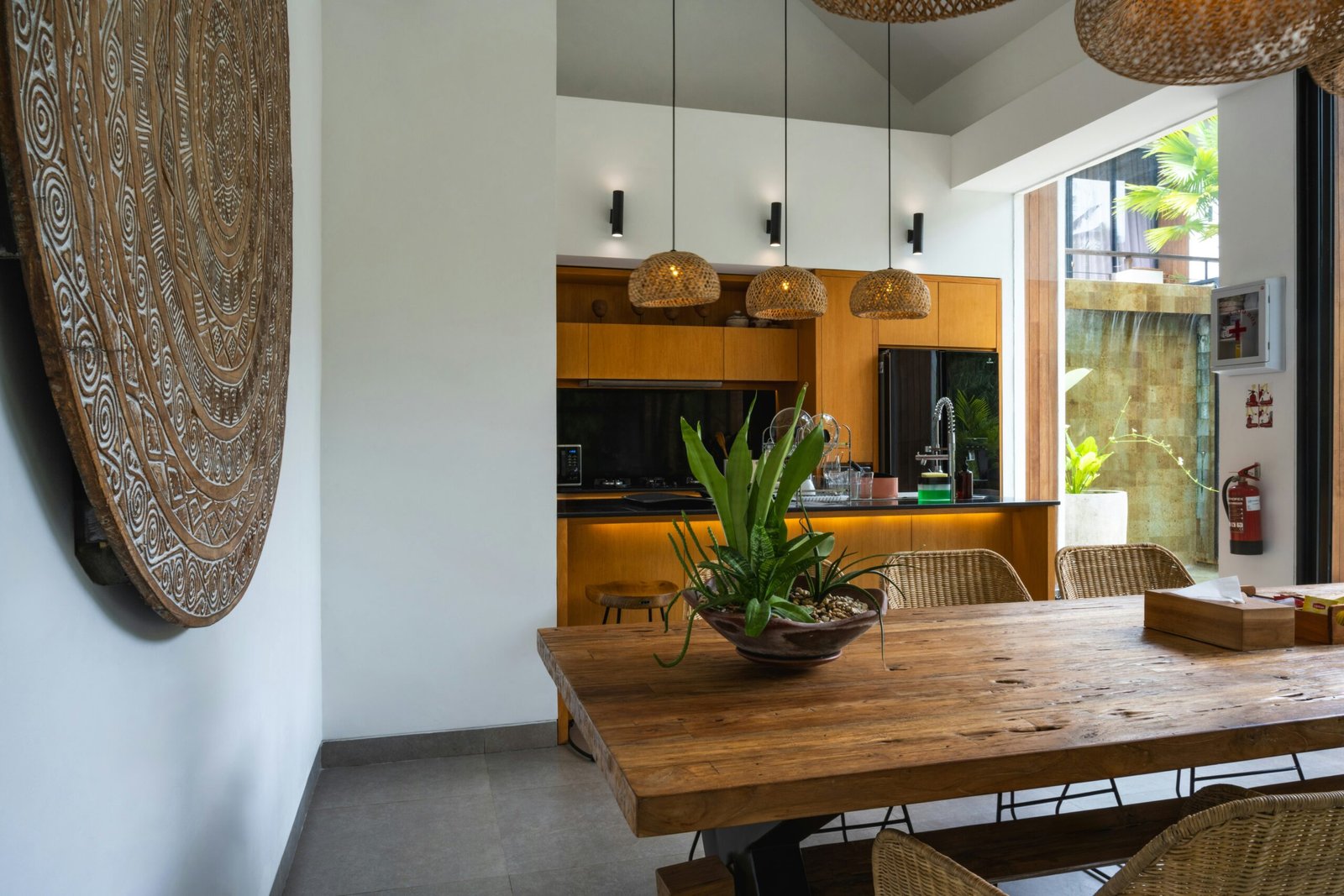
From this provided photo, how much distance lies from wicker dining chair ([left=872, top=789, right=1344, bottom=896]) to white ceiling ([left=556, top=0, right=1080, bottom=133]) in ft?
19.8

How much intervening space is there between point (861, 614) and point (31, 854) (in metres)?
1.25

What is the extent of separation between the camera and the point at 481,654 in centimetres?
363

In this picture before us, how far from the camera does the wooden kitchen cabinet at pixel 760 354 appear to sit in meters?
6.41

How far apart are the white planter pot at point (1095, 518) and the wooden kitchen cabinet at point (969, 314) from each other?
125 cm

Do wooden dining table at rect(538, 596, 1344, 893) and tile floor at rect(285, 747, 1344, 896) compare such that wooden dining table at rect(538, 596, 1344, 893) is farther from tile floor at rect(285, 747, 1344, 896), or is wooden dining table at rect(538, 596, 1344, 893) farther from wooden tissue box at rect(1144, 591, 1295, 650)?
tile floor at rect(285, 747, 1344, 896)

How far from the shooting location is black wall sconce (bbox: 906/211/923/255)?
6.16 metres

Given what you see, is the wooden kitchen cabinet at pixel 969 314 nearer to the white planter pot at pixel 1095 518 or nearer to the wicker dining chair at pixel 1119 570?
the white planter pot at pixel 1095 518

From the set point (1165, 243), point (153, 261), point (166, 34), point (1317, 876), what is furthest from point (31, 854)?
point (1165, 243)

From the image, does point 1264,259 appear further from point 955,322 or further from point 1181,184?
point 955,322

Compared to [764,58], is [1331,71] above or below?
below

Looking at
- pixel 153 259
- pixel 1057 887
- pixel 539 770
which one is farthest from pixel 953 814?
pixel 153 259

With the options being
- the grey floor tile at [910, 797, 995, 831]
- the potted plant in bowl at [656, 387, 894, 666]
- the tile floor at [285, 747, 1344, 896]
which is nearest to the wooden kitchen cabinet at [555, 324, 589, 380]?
the tile floor at [285, 747, 1344, 896]

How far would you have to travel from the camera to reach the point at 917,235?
6.16 meters

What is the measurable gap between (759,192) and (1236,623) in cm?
451
